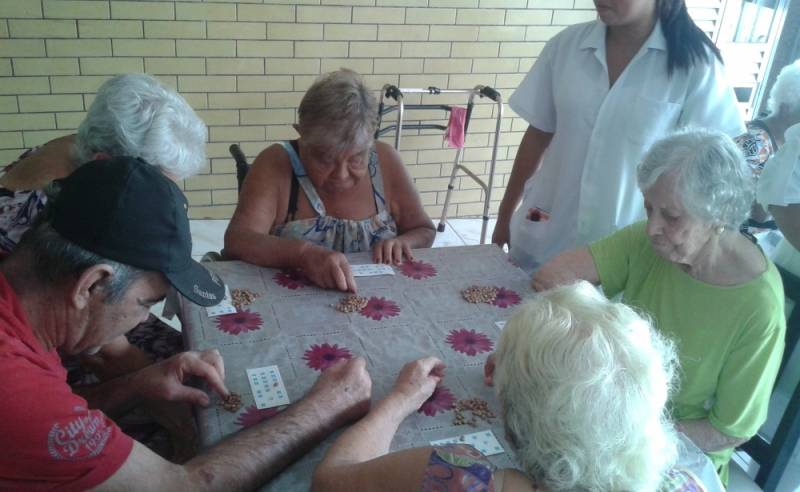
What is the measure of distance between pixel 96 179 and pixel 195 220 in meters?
3.21

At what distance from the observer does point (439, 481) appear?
0.97 meters

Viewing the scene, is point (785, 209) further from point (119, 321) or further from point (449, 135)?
point (449, 135)

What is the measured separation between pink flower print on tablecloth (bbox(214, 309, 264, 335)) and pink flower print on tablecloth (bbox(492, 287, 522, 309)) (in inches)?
28.1

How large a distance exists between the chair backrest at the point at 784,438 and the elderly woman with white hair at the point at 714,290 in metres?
0.25

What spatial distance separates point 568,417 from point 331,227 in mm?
1444

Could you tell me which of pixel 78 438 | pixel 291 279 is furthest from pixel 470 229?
pixel 78 438

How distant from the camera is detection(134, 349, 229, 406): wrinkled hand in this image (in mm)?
1382

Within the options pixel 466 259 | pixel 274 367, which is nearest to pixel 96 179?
pixel 274 367

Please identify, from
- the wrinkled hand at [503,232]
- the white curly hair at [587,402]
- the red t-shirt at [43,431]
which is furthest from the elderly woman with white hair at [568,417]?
the wrinkled hand at [503,232]

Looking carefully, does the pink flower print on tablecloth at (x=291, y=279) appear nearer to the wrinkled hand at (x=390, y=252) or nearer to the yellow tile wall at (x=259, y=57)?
the wrinkled hand at (x=390, y=252)

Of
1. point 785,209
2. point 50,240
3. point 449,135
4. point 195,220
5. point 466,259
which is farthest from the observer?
point 195,220

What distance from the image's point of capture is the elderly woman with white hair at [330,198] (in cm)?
202

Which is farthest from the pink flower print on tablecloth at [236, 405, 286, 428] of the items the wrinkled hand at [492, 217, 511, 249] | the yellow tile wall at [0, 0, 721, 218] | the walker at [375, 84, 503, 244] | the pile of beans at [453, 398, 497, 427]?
the yellow tile wall at [0, 0, 721, 218]

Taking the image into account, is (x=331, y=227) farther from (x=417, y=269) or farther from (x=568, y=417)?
(x=568, y=417)
